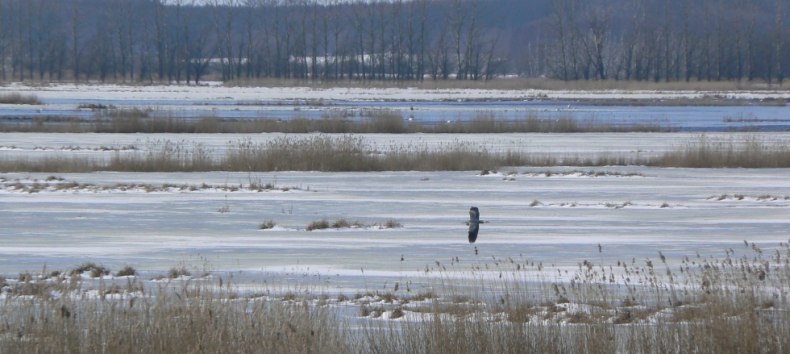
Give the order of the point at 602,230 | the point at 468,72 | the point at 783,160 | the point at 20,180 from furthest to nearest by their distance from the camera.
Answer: the point at 468,72, the point at 783,160, the point at 20,180, the point at 602,230

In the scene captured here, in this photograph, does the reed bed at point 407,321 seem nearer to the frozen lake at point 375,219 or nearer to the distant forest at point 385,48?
the frozen lake at point 375,219

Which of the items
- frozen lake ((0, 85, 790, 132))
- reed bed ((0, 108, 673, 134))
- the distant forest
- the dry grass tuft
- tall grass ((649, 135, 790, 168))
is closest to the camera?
tall grass ((649, 135, 790, 168))

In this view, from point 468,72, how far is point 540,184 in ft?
295

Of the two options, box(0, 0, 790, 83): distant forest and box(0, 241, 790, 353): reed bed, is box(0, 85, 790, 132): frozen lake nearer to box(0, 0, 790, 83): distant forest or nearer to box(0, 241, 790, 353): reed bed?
box(0, 0, 790, 83): distant forest

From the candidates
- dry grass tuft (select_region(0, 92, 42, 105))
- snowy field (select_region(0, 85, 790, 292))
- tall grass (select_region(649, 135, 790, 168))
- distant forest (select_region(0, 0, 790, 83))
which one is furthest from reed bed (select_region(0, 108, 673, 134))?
distant forest (select_region(0, 0, 790, 83))

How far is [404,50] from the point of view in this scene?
373 ft

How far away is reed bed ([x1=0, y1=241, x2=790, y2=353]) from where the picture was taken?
24.2ft

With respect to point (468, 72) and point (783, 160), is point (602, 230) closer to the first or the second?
point (783, 160)

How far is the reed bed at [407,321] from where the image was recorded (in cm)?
738

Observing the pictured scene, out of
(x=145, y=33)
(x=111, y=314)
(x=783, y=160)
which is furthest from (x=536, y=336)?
(x=145, y=33)

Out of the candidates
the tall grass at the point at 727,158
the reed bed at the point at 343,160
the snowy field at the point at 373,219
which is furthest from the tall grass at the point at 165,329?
the tall grass at the point at 727,158

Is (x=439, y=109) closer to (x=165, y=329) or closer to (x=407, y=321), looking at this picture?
(x=407, y=321)

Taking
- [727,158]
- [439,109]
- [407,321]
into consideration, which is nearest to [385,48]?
[439,109]

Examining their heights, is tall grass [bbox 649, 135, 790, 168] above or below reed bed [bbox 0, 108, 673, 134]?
below
